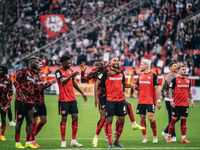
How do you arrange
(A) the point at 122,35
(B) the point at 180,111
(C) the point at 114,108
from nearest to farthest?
(C) the point at 114,108
(B) the point at 180,111
(A) the point at 122,35

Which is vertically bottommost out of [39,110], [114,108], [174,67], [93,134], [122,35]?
[93,134]

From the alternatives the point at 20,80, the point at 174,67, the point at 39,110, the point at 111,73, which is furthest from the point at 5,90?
the point at 174,67

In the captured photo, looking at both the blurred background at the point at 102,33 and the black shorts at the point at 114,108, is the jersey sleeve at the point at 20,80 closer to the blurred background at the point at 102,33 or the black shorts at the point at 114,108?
the black shorts at the point at 114,108

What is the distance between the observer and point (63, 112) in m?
9.22

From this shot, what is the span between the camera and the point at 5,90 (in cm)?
1061

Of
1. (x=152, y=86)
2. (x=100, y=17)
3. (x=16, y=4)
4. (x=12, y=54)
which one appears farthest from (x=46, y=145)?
(x=16, y=4)

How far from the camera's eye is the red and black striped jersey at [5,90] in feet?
34.5

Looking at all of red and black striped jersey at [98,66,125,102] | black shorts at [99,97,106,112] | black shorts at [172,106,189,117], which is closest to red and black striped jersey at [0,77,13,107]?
black shorts at [99,97,106,112]

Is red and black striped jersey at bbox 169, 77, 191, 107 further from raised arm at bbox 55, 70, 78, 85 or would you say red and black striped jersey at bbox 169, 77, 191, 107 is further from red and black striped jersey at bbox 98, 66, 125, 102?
raised arm at bbox 55, 70, 78, 85

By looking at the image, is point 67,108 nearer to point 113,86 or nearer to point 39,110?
point 39,110

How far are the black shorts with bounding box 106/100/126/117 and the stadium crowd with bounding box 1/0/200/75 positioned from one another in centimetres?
1446

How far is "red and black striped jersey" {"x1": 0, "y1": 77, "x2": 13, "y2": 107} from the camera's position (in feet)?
34.5

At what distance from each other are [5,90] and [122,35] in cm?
1969

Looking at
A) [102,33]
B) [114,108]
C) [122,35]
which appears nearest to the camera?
[114,108]
